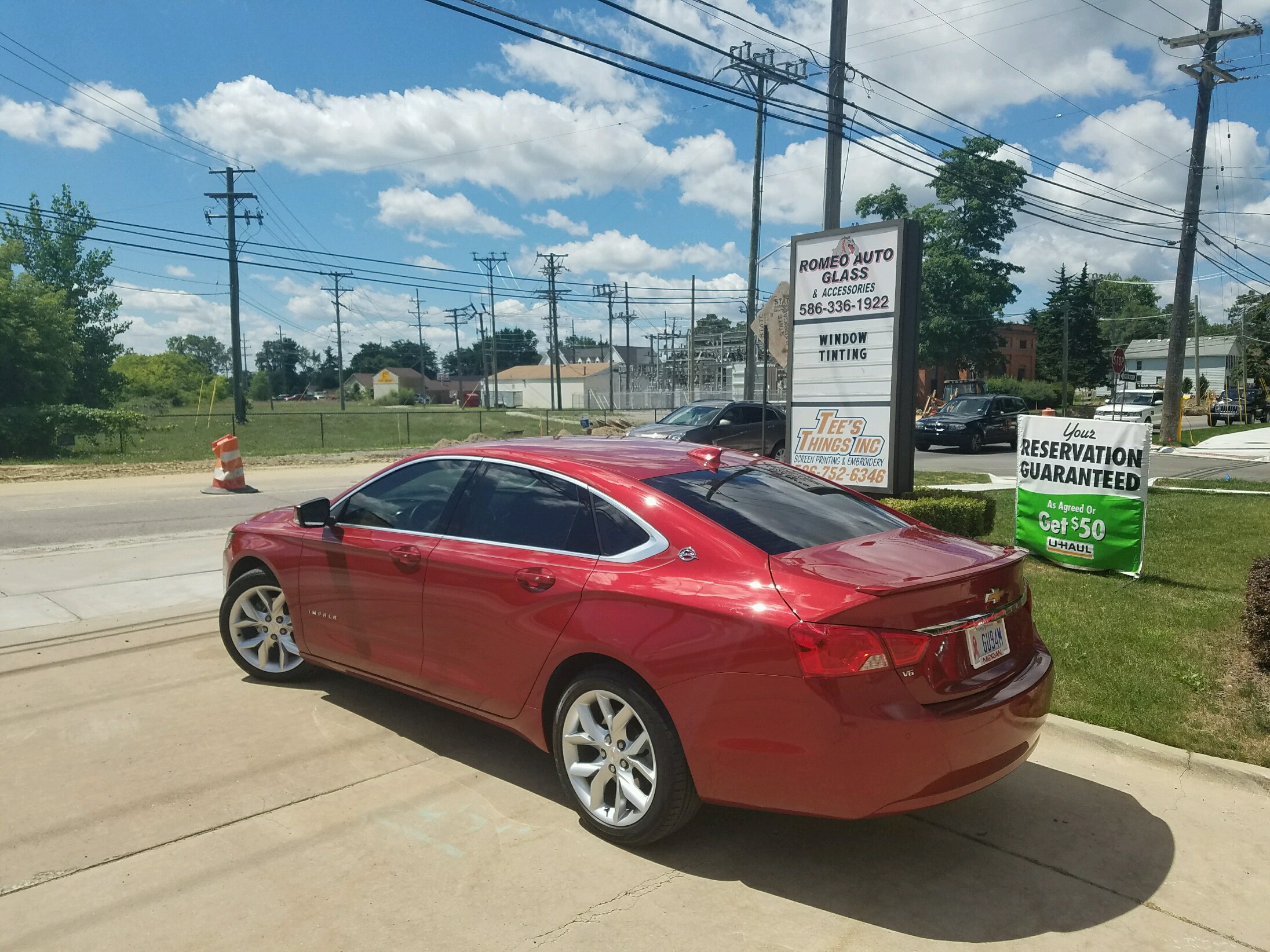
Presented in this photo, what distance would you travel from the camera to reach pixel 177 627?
687 centimetres

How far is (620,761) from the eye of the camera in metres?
3.64

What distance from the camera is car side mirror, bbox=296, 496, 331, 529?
514 cm

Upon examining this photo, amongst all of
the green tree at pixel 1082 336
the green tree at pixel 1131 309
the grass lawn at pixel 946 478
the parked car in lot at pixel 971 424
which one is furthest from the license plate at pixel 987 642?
the green tree at pixel 1131 309

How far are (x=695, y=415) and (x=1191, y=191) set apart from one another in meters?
18.4

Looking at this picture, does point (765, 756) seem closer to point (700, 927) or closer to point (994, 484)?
point (700, 927)

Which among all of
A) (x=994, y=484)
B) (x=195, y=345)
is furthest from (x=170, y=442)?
(x=195, y=345)

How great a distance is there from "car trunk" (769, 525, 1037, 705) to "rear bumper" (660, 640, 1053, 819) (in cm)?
10

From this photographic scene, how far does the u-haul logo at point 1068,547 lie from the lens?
321 inches

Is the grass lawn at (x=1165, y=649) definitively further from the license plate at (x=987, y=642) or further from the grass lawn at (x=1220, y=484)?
the grass lawn at (x=1220, y=484)

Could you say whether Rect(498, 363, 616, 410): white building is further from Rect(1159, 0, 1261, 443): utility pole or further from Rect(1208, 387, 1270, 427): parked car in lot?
Rect(1159, 0, 1261, 443): utility pole

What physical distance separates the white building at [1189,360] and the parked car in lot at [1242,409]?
3949 cm

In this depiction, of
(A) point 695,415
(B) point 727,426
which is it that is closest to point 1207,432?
(B) point 727,426

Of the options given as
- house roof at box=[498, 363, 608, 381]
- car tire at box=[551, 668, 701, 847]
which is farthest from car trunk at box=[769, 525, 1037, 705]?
house roof at box=[498, 363, 608, 381]

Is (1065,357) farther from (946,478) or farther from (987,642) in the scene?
(987,642)
